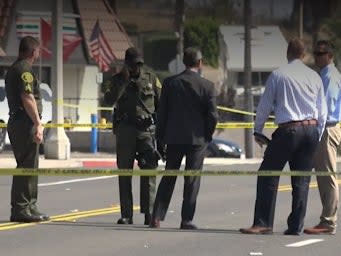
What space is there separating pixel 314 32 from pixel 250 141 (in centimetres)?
1696

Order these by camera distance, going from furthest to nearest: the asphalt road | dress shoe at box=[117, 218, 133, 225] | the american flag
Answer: the american flag, dress shoe at box=[117, 218, 133, 225], the asphalt road

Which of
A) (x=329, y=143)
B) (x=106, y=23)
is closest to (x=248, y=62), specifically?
(x=106, y=23)

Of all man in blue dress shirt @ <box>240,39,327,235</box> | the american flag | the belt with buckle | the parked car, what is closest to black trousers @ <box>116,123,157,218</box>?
man in blue dress shirt @ <box>240,39,327,235</box>

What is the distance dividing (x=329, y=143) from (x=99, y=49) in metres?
26.2

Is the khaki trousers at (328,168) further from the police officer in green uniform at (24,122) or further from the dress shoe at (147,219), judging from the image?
the police officer in green uniform at (24,122)

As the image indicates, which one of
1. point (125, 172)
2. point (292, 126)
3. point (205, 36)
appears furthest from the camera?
point (205, 36)

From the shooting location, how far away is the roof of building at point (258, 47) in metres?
45.2

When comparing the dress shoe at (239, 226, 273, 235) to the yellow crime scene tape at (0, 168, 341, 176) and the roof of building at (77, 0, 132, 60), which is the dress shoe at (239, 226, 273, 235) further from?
the roof of building at (77, 0, 132, 60)

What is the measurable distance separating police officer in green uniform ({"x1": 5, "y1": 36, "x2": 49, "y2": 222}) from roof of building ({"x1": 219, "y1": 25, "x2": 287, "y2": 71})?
33.9 metres

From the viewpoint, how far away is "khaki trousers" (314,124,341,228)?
1093cm

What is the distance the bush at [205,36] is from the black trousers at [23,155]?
107ft

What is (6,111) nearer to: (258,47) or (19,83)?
(19,83)

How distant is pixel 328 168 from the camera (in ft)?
35.9

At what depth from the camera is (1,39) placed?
116 feet
